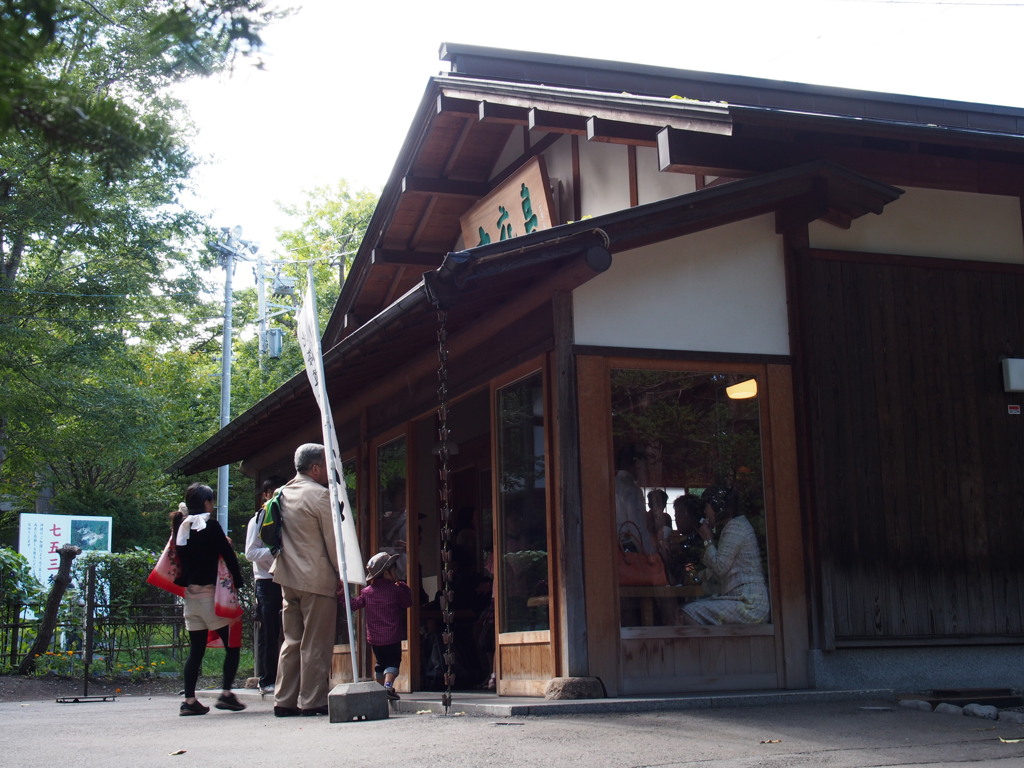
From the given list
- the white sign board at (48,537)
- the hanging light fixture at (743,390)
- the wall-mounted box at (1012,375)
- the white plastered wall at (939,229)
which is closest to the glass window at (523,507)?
the hanging light fixture at (743,390)

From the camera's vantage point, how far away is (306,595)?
768 cm

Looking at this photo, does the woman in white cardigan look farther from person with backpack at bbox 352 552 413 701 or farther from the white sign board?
the white sign board

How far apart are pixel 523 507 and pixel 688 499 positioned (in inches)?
46.0

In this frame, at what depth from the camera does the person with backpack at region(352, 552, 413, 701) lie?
877 cm

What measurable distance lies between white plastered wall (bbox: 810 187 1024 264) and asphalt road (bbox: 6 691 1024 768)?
3.33 m

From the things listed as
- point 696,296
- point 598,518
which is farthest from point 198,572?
point 696,296

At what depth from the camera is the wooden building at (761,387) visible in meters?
7.42

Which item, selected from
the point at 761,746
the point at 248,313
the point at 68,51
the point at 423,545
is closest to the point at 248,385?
the point at 248,313

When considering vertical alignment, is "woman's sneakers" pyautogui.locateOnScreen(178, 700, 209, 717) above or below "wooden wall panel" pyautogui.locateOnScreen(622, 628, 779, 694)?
below

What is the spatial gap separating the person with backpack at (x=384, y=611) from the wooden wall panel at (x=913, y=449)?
3241 mm

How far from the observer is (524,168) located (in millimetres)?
10008

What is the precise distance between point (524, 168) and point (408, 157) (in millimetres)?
1738

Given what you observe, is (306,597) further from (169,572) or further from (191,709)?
(191,709)

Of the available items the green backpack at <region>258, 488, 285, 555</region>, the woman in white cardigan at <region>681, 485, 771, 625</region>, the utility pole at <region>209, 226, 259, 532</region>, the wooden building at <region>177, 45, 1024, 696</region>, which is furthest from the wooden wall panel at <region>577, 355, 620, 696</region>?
the utility pole at <region>209, 226, 259, 532</region>
